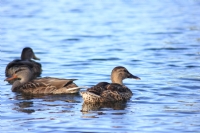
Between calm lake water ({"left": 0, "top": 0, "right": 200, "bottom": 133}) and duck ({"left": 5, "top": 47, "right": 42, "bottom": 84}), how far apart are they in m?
0.31

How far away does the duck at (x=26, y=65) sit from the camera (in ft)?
56.7

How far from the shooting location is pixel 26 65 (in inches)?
703

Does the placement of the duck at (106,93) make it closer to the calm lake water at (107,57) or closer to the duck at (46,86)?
the calm lake water at (107,57)

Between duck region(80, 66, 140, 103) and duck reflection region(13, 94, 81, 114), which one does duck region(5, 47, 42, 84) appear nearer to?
duck reflection region(13, 94, 81, 114)

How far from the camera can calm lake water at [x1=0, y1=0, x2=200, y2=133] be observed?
1171 cm

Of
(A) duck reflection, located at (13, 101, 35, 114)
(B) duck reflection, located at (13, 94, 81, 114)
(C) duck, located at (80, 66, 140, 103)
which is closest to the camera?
(A) duck reflection, located at (13, 101, 35, 114)

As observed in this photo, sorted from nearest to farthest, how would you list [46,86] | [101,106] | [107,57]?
[101,106], [46,86], [107,57]

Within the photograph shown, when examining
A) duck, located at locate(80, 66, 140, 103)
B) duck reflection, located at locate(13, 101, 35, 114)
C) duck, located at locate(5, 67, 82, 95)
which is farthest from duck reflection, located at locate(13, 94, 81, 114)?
duck, located at locate(80, 66, 140, 103)

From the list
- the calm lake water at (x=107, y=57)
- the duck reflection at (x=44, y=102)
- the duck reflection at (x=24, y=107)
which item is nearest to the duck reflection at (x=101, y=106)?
the calm lake water at (x=107, y=57)

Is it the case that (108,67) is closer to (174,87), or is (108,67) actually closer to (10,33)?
(174,87)

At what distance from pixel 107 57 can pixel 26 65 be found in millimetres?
3259

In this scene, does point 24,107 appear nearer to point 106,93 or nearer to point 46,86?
point 106,93

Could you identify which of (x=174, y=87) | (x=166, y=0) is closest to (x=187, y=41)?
(x=174, y=87)

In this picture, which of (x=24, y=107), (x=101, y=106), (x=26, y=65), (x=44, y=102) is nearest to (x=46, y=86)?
(x=44, y=102)
